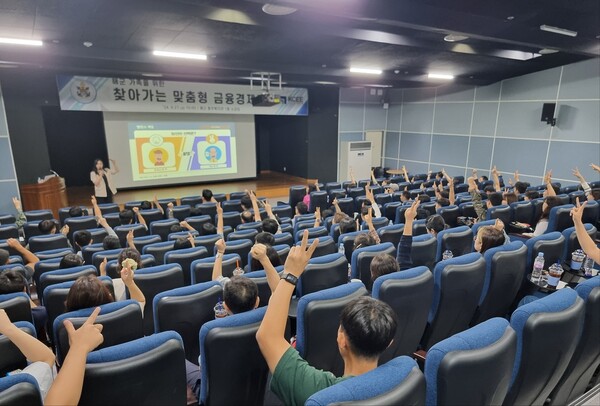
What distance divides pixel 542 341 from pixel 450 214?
440 cm

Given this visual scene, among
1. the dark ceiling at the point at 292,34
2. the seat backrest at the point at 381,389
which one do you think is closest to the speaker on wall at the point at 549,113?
the dark ceiling at the point at 292,34

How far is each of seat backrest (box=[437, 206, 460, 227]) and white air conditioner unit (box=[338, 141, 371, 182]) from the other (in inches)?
330

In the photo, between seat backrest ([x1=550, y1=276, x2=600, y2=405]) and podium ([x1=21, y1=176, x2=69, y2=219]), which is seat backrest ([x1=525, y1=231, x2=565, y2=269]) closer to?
seat backrest ([x1=550, y1=276, x2=600, y2=405])

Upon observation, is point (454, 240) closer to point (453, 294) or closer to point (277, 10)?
point (453, 294)

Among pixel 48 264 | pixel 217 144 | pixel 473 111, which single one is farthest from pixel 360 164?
pixel 48 264

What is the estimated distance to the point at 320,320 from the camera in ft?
5.89

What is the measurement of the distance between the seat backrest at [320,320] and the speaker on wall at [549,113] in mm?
10751

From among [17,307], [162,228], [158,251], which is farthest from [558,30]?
[17,307]

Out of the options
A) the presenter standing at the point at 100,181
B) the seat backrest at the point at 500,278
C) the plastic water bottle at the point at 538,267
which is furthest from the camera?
the presenter standing at the point at 100,181

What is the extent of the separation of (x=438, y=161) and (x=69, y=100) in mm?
12018

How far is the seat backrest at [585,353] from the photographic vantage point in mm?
1774

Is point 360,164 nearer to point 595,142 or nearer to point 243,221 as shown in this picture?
point 595,142

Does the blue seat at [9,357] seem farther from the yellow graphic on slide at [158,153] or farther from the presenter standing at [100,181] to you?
the yellow graphic on slide at [158,153]

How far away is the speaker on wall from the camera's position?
985 centimetres
